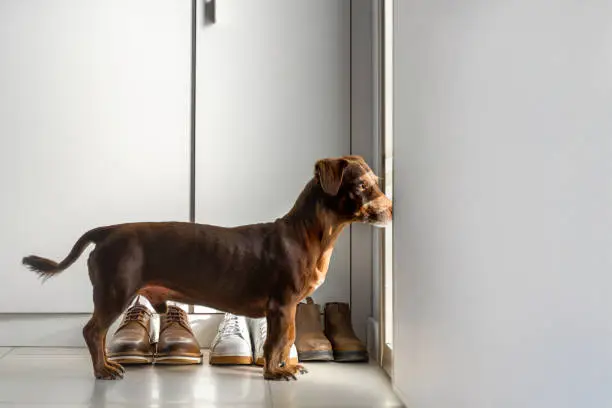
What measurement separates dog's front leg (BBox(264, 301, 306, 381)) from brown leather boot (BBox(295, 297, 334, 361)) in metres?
0.24

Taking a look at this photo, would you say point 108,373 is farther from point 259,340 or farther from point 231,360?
point 259,340

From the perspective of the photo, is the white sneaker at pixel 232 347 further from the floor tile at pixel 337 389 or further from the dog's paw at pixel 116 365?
the dog's paw at pixel 116 365

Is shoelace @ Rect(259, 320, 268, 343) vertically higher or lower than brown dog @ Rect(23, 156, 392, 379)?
lower

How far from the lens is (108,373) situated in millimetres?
1856

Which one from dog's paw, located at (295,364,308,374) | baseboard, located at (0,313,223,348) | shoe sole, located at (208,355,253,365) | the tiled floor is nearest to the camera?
the tiled floor

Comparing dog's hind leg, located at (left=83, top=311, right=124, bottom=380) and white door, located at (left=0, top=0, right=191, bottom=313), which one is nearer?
dog's hind leg, located at (left=83, top=311, right=124, bottom=380)

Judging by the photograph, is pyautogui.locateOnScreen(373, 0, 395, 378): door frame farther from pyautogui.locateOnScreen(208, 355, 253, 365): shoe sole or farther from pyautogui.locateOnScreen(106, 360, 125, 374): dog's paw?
pyautogui.locateOnScreen(106, 360, 125, 374): dog's paw

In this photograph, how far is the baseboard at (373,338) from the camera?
2215 mm

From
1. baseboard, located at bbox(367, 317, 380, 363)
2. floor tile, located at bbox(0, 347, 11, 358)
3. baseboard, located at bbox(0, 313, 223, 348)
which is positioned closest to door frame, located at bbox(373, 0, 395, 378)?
baseboard, located at bbox(367, 317, 380, 363)

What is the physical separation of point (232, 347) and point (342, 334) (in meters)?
0.37

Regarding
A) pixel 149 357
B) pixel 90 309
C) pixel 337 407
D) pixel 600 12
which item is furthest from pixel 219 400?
pixel 600 12

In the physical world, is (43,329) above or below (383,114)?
below

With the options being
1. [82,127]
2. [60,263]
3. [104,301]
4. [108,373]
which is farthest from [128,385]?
[82,127]

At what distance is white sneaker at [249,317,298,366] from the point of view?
2.04 m
